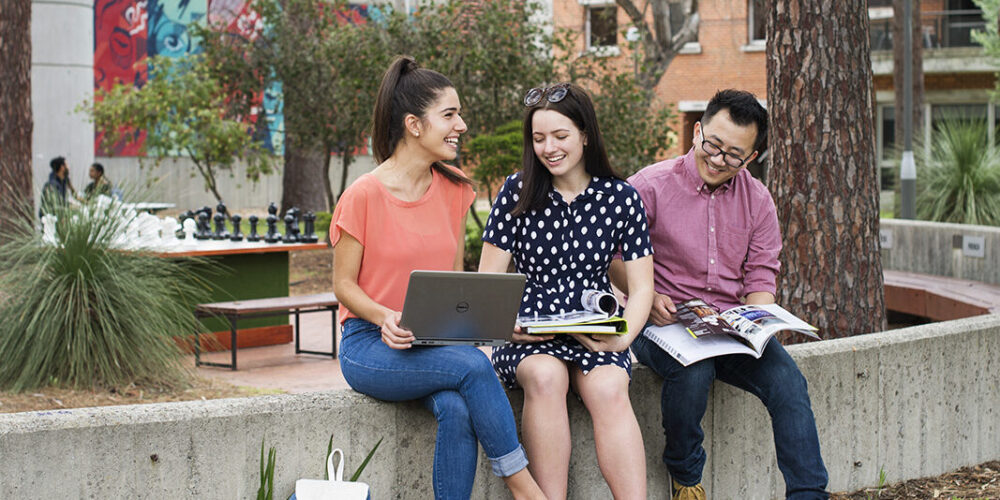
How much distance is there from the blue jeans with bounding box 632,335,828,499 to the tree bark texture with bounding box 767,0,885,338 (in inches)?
66.8

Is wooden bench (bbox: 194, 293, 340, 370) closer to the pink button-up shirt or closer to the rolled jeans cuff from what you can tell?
the pink button-up shirt

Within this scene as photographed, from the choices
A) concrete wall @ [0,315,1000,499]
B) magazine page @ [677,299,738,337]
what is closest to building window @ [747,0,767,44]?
concrete wall @ [0,315,1000,499]

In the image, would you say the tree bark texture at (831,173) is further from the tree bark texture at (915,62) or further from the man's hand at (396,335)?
the tree bark texture at (915,62)

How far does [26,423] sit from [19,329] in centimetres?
385

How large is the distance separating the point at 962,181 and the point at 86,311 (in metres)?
10.5

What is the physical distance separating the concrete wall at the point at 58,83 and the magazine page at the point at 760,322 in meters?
17.2

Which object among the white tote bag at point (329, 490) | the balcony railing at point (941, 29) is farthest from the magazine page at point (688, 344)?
the balcony railing at point (941, 29)

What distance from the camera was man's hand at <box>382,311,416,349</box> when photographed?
3.96 metres

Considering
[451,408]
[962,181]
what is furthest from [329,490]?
[962,181]

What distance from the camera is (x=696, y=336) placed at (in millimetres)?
4402

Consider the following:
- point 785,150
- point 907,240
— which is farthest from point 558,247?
point 907,240

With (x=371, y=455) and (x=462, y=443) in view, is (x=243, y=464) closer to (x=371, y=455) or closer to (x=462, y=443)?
(x=371, y=455)

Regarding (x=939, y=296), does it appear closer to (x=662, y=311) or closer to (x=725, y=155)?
(x=725, y=155)

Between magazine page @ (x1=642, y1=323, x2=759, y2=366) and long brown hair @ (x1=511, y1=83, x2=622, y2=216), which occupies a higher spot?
long brown hair @ (x1=511, y1=83, x2=622, y2=216)
